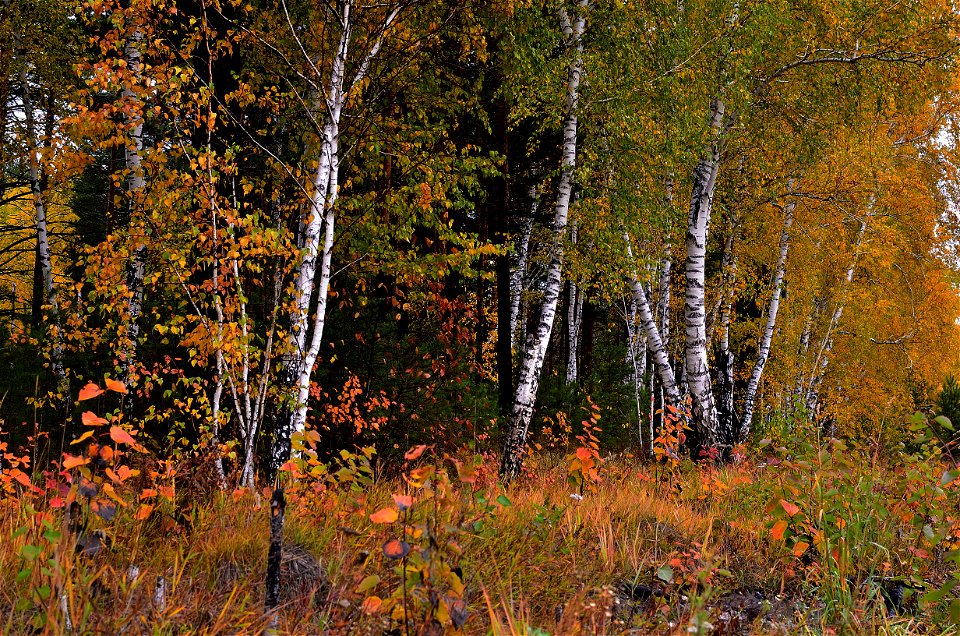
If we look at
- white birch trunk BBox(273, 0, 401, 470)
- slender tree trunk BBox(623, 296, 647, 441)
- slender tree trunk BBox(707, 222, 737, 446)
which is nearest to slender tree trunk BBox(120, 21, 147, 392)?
white birch trunk BBox(273, 0, 401, 470)

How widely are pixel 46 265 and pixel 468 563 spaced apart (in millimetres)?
10797

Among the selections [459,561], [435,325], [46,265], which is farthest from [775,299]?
[46,265]

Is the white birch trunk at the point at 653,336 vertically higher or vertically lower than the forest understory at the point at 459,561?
higher

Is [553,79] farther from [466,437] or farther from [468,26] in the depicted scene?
[466,437]

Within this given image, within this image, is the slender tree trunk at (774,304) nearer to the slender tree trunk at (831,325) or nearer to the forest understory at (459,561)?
the slender tree trunk at (831,325)

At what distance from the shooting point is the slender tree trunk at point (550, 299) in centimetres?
798

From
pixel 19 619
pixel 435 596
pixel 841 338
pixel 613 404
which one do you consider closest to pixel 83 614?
pixel 19 619

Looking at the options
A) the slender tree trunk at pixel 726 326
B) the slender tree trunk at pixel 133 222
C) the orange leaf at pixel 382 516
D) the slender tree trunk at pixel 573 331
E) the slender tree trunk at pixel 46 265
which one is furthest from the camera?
the slender tree trunk at pixel 573 331

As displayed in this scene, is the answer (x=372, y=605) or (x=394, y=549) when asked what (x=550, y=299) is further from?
(x=394, y=549)

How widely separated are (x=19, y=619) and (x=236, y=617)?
0.66 meters

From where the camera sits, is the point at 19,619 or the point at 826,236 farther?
the point at 826,236

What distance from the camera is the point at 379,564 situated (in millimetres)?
2793

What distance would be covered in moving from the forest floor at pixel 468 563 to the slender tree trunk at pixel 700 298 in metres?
3.53

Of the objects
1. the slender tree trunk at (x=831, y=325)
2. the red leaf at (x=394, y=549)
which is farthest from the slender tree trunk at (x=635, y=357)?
the red leaf at (x=394, y=549)
